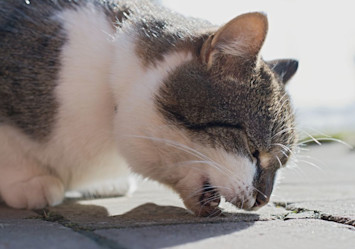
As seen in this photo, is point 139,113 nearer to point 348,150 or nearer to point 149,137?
point 149,137

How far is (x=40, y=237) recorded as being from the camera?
4.13 ft

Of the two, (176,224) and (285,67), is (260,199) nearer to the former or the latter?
(176,224)

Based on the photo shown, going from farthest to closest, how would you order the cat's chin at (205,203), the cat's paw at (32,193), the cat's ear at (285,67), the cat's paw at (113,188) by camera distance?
the cat's paw at (113,188) < the cat's ear at (285,67) < the cat's paw at (32,193) < the cat's chin at (205,203)

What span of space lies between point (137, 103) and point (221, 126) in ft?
1.05

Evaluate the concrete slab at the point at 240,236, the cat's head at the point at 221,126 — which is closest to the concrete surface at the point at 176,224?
the concrete slab at the point at 240,236

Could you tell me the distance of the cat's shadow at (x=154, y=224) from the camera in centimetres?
126

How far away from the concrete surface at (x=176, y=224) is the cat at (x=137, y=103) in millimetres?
123

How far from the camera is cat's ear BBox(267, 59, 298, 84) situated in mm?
2143

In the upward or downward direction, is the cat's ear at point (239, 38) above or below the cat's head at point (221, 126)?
above

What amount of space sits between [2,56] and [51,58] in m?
0.20

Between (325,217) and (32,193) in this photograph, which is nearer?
(325,217)

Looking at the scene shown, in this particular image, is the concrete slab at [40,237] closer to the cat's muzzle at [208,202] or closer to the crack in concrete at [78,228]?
the crack in concrete at [78,228]

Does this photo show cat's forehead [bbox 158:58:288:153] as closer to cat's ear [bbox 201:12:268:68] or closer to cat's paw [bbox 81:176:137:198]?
cat's ear [bbox 201:12:268:68]

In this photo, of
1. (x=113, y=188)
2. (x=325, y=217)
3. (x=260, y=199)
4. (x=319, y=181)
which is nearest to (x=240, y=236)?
(x=260, y=199)
